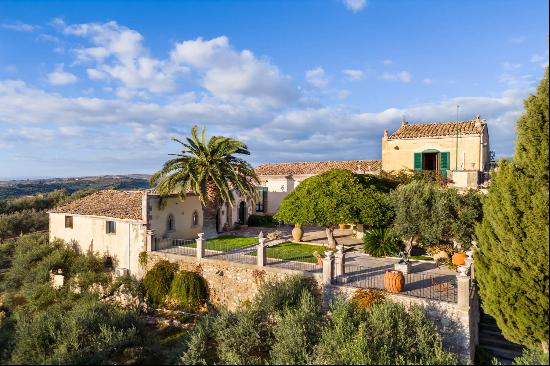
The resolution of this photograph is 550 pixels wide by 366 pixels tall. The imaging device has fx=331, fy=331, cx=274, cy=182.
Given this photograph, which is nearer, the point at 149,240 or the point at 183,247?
the point at 149,240

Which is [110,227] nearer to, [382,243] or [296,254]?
[296,254]

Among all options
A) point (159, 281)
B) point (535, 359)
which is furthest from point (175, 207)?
point (535, 359)

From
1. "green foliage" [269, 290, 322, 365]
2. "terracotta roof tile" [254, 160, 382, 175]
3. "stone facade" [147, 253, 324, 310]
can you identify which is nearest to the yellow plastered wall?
"terracotta roof tile" [254, 160, 382, 175]

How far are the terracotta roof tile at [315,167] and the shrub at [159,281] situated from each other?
52.9 ft

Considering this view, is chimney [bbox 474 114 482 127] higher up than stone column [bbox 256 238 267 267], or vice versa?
chimney [bbox 474 114 482 127]

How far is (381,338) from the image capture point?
10039 millimetres

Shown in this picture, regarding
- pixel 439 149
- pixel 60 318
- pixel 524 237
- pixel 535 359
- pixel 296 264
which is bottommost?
pixel 60 318

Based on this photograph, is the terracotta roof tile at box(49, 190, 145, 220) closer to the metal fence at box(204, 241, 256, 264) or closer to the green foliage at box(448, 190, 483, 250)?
the metal fence at box(204, 241, 256, 264)

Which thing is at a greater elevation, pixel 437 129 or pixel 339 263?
pixel 437 129

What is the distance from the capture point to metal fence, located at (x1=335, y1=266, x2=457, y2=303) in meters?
11.9

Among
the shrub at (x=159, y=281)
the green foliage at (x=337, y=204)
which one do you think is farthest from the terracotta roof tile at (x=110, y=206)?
the green foliage at (x=337, y=204)

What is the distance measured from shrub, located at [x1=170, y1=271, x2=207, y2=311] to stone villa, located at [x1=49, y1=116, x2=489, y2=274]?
9.19ft

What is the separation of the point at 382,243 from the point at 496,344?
6.11m

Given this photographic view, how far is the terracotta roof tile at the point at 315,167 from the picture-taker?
93.4 feet
